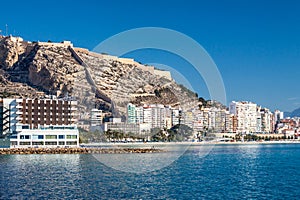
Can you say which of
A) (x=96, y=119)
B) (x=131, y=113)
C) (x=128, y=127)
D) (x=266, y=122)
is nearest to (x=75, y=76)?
(x=96, y=119)

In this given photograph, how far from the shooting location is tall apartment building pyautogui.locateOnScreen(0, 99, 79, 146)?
56.5 m

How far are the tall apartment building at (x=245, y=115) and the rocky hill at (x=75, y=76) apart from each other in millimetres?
26240

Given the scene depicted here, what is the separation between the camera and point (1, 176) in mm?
28641

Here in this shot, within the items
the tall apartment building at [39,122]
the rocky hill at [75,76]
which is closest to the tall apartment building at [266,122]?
Result: the rocky hill at [75,76]

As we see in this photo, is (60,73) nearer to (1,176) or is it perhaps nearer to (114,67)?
(114,67)

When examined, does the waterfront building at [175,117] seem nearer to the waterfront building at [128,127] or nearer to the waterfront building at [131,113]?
the waterfront building at [128,127]

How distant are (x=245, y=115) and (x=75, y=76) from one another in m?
54.7

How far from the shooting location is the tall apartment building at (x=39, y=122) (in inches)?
2224

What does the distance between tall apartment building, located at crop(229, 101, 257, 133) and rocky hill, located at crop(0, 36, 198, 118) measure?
2624cm

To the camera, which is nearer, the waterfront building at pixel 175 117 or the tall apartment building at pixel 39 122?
the tall apartment building at pixel 39 122

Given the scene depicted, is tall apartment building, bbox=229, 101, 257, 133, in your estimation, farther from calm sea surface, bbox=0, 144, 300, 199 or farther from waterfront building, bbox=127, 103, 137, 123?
calm sea surface, bbox=0, 144, 300, 199

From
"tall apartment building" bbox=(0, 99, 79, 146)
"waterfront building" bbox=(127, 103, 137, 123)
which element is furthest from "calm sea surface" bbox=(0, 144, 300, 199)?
"waterfront building" bbox=(127, 103, 137, 123)

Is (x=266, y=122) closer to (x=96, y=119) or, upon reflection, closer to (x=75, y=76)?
(x=96, y=119)

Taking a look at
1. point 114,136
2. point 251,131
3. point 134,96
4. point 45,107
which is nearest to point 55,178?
point 45,107
